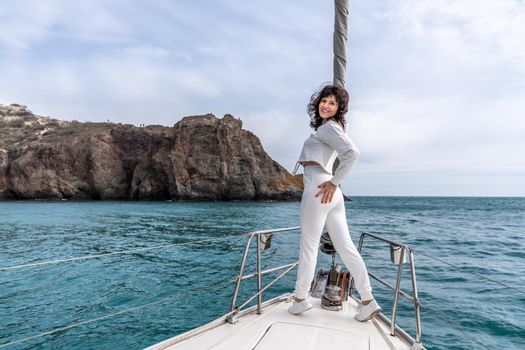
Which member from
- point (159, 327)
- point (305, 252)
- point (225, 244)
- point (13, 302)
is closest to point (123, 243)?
point (225, 244)

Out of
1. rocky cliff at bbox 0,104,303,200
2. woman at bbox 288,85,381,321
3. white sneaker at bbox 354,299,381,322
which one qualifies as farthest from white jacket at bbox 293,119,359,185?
rocky cliff at bbox 0,104,303,200

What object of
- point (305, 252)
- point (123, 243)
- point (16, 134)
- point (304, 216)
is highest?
point (16, 134)

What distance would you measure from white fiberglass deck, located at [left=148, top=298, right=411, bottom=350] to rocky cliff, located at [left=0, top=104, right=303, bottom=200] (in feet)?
174

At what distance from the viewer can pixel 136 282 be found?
7301 mm

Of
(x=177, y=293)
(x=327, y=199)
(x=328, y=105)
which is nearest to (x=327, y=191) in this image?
(x=327, y=199)

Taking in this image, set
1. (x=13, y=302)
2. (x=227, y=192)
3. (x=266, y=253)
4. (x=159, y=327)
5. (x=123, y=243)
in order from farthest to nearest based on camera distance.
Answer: (x=227, y=192), (x=123, y=243), (x=266, y=253), (x=13, y=302), (x=159, y=327)

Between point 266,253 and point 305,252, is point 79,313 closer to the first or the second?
point 305,252

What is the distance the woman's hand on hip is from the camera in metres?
2.71

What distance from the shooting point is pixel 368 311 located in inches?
112

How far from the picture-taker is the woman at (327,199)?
2.73 meters

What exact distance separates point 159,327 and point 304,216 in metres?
3.40

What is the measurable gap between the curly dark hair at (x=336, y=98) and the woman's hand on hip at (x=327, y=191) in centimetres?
68

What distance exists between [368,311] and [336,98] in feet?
6.41

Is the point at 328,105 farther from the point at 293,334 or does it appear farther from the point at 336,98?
the point at 293,334
